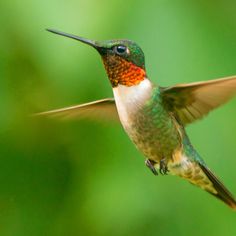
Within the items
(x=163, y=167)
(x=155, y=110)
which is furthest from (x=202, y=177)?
(x=155, y=110)

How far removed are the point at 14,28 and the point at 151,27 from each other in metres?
0.66

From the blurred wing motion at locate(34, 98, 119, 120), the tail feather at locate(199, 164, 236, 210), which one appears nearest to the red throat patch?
the blurred wing motion at locate(34, 98, 119, 120)

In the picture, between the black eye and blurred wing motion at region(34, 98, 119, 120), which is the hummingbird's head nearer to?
the black eye

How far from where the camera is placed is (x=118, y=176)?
3.72 meters

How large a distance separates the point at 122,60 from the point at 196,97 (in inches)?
15.1

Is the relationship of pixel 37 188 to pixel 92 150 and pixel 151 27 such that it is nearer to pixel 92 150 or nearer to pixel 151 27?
pixel 92 150

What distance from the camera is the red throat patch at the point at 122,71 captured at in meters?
3.20

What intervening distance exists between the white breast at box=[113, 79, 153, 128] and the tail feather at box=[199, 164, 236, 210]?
546 millimetres

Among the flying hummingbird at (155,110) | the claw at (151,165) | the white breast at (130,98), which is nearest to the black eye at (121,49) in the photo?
the flying hummingbird at (155,110)

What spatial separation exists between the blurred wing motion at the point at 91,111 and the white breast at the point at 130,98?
123mm

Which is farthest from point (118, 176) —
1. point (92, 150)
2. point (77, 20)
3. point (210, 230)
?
point (77, 20)

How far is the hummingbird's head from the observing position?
10.4ft

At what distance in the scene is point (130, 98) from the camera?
326 centimetres

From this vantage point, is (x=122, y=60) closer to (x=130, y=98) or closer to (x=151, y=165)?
(x=130, y=98)
